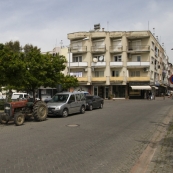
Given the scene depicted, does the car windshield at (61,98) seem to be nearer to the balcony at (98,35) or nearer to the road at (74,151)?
the road at (74,151)

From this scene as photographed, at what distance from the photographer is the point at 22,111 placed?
50.6ft

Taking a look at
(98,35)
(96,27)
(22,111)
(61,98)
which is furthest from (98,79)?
(22,111)

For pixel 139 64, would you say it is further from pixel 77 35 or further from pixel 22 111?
pixel 22 111

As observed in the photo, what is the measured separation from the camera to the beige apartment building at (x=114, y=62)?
1988 inches

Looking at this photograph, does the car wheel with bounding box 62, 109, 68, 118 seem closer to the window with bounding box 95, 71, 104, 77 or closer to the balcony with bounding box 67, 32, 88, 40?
the window with bounding box 95, 71, 104, 77

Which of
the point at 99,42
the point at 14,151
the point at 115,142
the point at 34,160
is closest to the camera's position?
the point at 34,160

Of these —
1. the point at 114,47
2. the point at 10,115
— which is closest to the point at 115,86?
the point at 114,47

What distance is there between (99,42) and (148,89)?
1427 centimetres

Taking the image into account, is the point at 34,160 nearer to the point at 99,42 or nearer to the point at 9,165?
the point at 9,165

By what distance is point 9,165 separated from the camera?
634 cm

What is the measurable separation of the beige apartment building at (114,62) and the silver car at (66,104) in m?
29.4

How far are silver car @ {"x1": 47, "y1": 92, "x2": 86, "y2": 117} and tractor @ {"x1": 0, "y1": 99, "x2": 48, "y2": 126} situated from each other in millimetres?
1614

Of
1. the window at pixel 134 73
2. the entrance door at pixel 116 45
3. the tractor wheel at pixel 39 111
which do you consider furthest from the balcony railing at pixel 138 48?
the tractor wheel at pixel 39 111

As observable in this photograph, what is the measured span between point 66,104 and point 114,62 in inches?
1338
